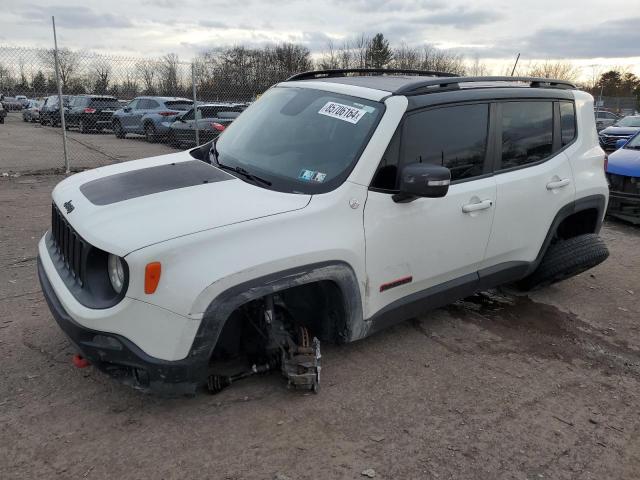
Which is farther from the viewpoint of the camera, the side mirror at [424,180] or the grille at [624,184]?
the grille at [624,184]

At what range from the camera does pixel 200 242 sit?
2.59m

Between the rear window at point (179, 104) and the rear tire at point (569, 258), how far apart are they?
49.3 ft

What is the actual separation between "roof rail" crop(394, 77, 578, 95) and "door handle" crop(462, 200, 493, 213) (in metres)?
0.79

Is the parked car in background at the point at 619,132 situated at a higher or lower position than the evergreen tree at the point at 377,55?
lower

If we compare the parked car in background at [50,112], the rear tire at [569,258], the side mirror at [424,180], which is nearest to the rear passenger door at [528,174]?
the rear tire at [569,258]

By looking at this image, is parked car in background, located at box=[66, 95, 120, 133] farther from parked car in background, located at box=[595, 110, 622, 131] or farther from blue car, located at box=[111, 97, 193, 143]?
parked car in background, located at box=[595, 110, 622, 131]

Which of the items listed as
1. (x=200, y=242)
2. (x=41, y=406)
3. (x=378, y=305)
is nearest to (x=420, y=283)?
(x=378, y=305)

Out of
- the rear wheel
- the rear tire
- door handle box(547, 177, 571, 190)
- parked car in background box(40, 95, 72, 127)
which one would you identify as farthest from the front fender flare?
parked car in background box(40, 95, 72, 127)

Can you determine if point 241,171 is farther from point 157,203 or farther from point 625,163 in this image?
point 625,163

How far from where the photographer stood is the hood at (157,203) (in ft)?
8.68

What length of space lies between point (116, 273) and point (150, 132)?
15702mm

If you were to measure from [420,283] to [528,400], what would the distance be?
94 cm

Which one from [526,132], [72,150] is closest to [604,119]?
[72,150]

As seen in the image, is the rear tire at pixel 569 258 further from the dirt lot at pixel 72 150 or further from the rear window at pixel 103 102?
the rear window at pixel 103 102
